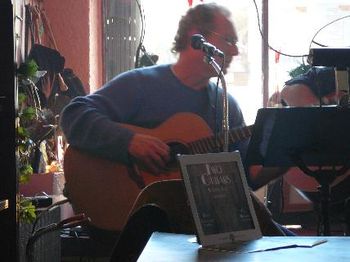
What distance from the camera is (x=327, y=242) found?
1365 mm

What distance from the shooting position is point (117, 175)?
11.0 feet

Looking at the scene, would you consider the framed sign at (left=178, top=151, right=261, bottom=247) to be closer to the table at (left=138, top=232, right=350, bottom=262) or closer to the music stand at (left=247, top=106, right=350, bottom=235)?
the table at (left=138, top=232, right=350, bottom=262)

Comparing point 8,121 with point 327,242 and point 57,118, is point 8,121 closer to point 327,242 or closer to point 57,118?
point 327,242

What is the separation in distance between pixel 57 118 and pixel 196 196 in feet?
9.04

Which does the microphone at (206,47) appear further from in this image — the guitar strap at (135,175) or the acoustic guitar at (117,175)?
the guitar strap at (135,175)

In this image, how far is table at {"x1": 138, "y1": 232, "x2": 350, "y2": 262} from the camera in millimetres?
1194

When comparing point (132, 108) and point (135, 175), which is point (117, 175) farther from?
point (132, 108)

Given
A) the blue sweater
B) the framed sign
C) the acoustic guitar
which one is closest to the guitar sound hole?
the acoustic guitar

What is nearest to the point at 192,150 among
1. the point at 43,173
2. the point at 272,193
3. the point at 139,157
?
the point at 139,157

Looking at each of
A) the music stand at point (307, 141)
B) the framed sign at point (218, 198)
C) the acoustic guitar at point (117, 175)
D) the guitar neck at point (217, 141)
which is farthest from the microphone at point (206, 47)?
the framed sign at point (218, 198)

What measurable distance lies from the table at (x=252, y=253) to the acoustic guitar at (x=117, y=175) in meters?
1.78

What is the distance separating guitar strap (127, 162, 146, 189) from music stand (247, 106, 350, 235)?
111 cm

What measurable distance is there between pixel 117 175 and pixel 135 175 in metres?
0.10

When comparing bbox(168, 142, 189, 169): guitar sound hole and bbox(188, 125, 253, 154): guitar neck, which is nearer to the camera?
bbox(188, 125, 253, 154): guitar neck
